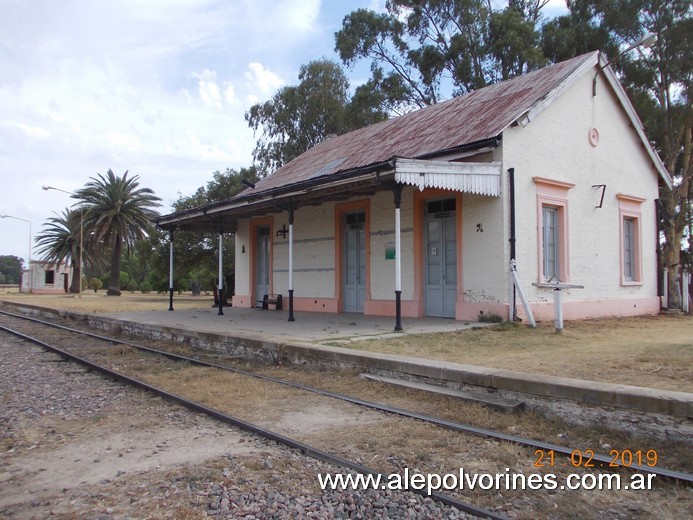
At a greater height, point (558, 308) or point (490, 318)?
point (558, 308)

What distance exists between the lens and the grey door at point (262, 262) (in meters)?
19.5

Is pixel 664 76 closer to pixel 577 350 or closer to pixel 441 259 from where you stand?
pixel 441 259

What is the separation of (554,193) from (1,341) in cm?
1407

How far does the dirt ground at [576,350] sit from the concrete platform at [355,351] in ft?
2.11

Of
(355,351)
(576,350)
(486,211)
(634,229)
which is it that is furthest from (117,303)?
(576,350)

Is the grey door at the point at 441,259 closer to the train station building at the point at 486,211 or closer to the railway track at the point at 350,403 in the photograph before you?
the train station building at the point at 486,211

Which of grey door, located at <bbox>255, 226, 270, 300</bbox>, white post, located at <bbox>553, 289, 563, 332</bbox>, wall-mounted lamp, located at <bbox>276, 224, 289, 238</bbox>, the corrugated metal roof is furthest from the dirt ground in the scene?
grey door, located at <bbox>255, 226, 270, 300</bbox>

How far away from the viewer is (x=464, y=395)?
19.9 ft

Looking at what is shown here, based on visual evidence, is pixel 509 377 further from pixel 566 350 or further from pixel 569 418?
pixel 566 350

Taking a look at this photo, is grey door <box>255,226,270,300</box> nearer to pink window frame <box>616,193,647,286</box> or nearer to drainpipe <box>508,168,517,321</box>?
drainpipe <box>508,168,517,321</box>

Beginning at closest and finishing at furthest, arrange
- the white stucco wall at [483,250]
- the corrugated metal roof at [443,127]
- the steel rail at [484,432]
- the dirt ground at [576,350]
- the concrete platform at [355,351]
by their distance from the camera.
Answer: the steel rail at [484,432], the concrete platform at [355,351], the dirt ground at [576,350], the white stucco wall at [483,250], the corrugated metal roof at [443,127]

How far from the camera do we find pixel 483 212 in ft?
40.8

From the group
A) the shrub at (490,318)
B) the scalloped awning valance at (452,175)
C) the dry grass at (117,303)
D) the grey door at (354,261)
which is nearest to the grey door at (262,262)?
the dry grass at (117,303)

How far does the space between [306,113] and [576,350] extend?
2724cm
